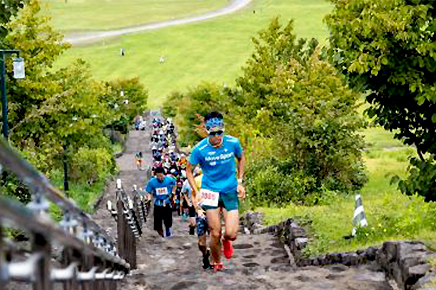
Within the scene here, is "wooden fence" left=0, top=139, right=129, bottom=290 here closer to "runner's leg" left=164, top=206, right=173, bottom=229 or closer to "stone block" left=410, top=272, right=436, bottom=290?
"stone block" left=410, top=272, right=436, bottom=290

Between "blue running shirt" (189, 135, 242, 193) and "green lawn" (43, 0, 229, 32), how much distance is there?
12713cm

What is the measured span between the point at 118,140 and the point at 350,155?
43.1 meters

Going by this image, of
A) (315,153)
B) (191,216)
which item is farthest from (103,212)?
(191,216)

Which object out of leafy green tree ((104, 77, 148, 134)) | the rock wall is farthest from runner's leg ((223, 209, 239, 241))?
leafy green tree ((104, 77, 148, 134))

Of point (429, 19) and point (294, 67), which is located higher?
point (429, 19)

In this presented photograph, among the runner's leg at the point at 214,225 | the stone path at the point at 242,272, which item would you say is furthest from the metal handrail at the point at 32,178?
the runner's leg at the point at 214,225

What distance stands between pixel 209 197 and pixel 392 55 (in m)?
2.88

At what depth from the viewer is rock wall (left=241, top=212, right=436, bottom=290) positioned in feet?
23.6

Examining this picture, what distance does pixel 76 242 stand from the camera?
2.75 meters

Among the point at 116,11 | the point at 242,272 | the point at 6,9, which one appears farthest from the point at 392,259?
the point at 116,11

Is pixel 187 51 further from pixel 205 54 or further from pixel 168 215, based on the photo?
pixel 168 215

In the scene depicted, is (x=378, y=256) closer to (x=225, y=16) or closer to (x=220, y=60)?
(x=220, y=60)

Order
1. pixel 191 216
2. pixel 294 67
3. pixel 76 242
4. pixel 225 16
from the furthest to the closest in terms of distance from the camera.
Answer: pixel 225 16, pixel 294 67, pixel 191 216, pixel 76 242

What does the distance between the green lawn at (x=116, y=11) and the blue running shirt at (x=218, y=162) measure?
127 meters
